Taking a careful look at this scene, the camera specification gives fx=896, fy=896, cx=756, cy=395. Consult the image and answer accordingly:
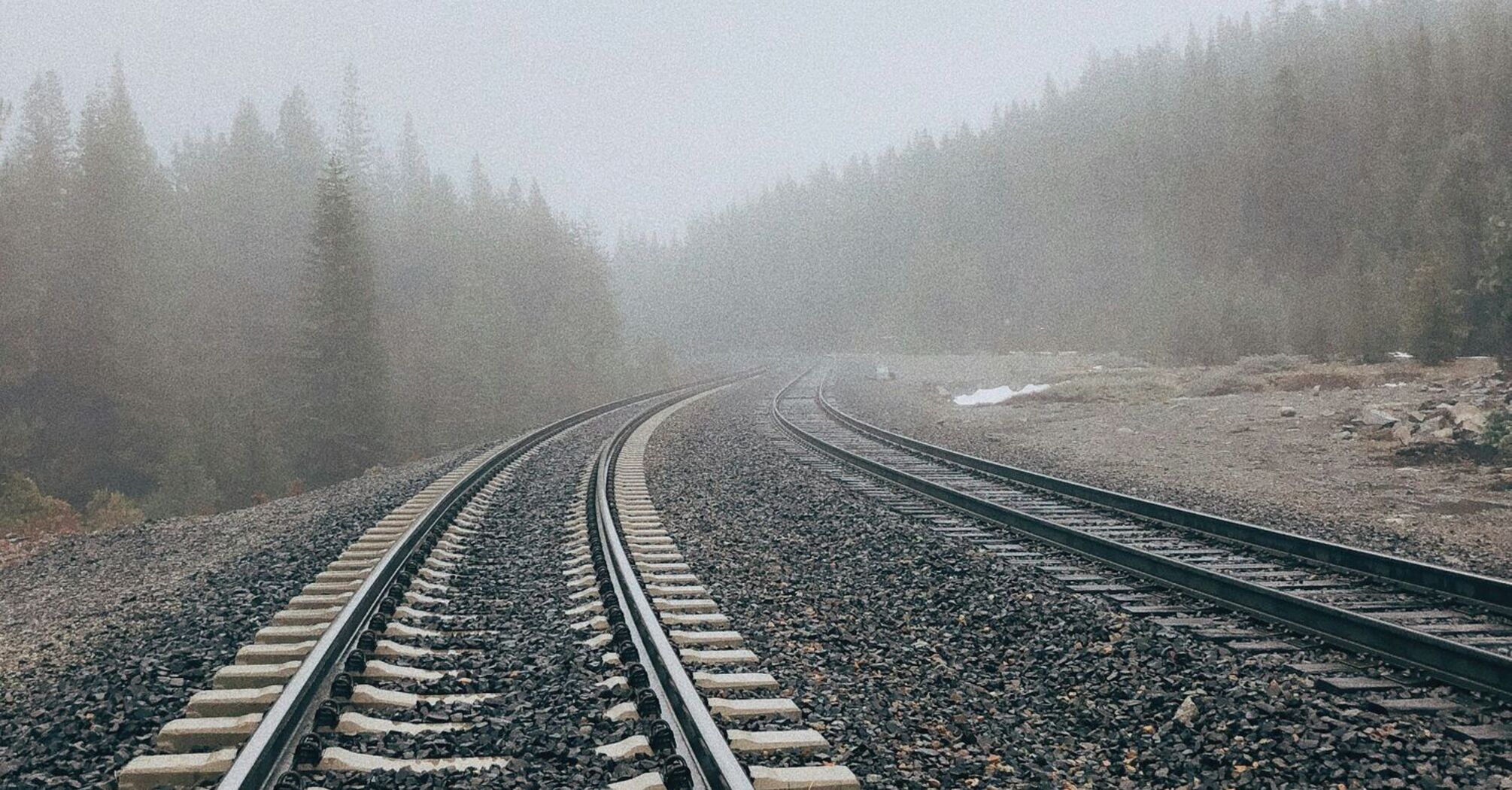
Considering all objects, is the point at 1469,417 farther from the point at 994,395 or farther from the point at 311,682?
the point at 994,395

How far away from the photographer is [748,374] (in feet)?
171

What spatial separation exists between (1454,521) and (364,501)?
1229 centimetres

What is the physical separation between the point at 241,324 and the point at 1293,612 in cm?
4734

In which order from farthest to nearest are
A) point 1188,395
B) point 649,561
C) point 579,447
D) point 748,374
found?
1. point 748,374
2. point 1188,395
3. point 579,447
4. point 649,561

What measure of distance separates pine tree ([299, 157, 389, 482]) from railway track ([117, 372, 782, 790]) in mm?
26450

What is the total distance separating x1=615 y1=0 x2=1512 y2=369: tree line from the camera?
3278 cm

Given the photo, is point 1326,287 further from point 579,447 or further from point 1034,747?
point 1034,747

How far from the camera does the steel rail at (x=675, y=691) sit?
3.33 meters

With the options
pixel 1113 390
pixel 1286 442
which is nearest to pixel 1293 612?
pixel 1286 442

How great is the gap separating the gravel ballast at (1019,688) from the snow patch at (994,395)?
21.8 meters

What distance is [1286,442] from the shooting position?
15.1m

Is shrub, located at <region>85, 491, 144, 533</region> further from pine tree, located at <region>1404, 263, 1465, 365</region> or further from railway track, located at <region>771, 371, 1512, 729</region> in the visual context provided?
pine tree, located at <region>1404, 263, 1465, 365</region>

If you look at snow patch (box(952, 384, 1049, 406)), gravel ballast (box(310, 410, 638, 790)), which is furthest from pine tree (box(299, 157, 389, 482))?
gravel ballast (box(310, 410, 638, 790))

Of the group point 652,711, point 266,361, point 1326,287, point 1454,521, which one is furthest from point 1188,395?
point 266,361
